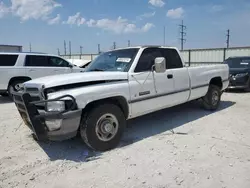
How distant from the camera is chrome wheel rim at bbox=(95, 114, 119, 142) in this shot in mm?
4367

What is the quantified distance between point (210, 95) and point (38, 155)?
197 inches

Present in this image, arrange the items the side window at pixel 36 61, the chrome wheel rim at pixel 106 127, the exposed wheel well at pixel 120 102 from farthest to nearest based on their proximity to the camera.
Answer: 1. the side window at pixel 36 61
2. the exposed wheel well at pixel 120 102
3. the chrome wheel rim at pixel 106 127

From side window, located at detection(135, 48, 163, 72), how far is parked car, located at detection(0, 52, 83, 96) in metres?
5.52

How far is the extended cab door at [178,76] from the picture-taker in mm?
5922

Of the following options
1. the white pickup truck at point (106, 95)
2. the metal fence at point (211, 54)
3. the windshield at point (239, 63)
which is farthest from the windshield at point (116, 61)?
the metal fence at point (211, 54)

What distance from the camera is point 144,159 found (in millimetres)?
4125

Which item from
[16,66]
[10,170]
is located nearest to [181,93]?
[10,170]

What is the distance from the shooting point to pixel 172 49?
20.5ft

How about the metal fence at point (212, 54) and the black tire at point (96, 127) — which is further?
the metal fence at point (212, 54)

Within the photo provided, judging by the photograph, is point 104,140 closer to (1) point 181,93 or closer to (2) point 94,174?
(2) point 94,174

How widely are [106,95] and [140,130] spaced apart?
162 cm

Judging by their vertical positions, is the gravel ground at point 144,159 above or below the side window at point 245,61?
below

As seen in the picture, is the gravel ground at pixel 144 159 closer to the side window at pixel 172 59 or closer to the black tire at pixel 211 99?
the black tire at pixel 211 99

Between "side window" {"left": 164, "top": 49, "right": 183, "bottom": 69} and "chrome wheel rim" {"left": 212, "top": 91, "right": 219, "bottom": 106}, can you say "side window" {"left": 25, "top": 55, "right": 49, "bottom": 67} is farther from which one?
"chrome wheel rim" {"left": 212, "top": 91, "right": 219, "bottom": 106}
